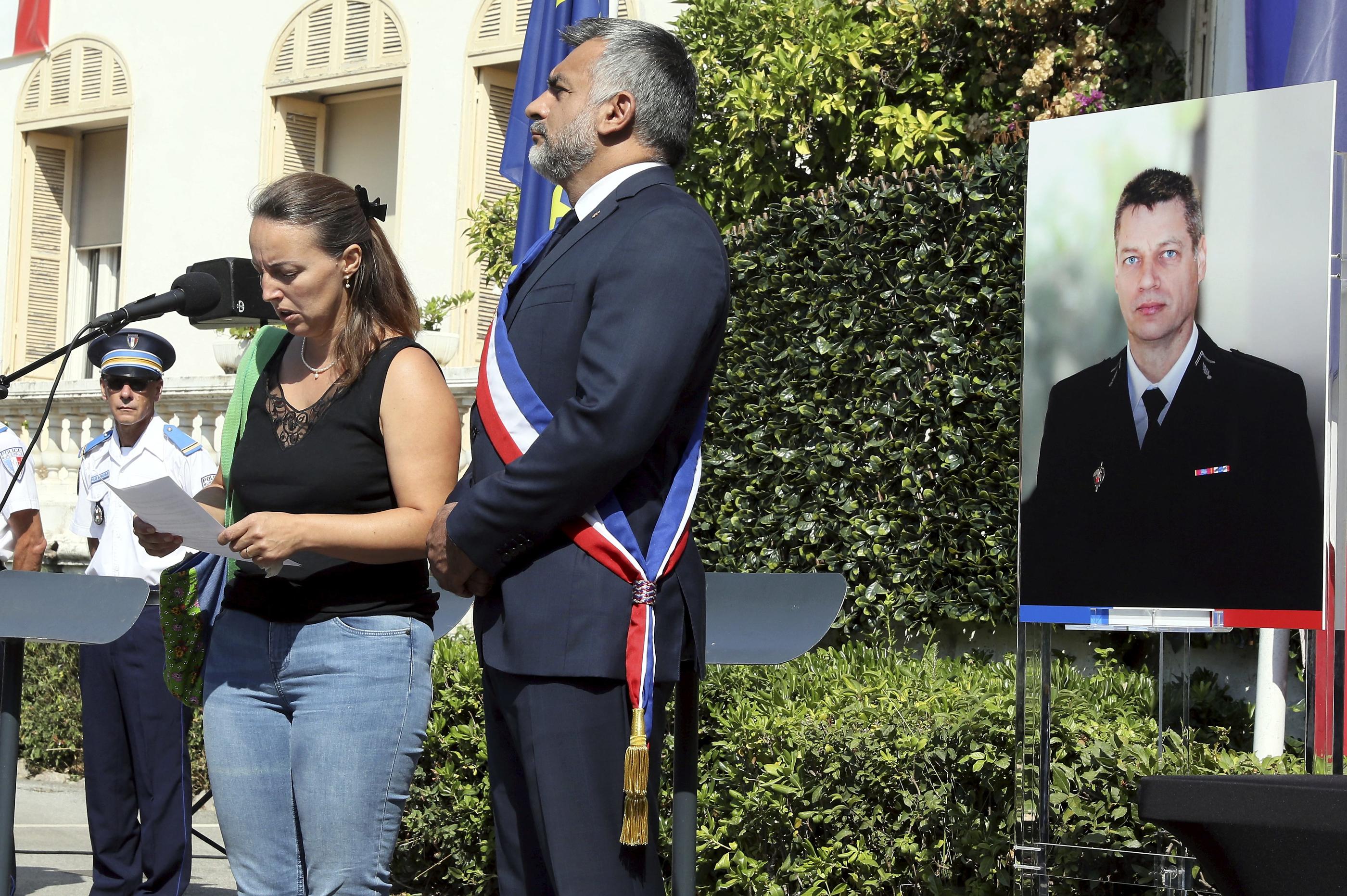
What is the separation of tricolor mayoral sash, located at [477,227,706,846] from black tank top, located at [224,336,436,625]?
34cm

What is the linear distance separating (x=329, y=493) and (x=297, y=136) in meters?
9.59

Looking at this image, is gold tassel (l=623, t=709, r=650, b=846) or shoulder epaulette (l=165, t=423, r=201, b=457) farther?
shoulder epaulette (l=165, t=423, r=201, b=457)

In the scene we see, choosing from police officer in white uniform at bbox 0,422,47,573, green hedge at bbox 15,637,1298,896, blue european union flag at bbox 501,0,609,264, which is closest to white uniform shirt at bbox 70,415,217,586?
police officer in white uniform at bbox 0,422,47,573

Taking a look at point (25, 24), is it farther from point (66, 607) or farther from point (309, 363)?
point (309, 363)

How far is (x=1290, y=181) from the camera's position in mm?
3633

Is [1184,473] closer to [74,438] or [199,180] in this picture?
[74,438]

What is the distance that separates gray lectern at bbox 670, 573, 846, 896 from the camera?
10.5 ft

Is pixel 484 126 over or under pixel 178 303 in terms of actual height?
over

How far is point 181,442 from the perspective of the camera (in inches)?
227

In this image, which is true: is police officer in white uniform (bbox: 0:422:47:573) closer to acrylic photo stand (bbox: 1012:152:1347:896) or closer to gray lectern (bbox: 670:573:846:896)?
gray lectern (bbox: 670:573:846:896)

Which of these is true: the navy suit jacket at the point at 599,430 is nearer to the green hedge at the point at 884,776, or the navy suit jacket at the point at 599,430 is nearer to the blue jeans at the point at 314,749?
the blue jeans at the point at 314,749

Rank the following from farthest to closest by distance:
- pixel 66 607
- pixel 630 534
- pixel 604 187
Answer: pixel 66 607 → pixel 604 187 → pixel 630 534

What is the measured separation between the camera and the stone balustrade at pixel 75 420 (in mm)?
9219

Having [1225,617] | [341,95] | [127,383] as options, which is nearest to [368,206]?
[1225,617]
